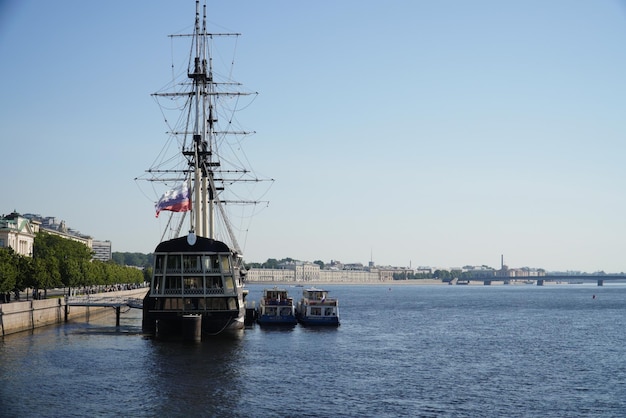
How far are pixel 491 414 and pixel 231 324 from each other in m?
41.8

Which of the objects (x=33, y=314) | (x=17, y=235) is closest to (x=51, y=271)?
(x=33, y=314)

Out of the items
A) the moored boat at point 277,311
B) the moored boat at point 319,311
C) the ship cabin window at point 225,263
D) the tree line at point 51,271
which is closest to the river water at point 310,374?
the moored boat at point 277,311

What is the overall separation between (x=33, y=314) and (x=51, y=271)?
101ft

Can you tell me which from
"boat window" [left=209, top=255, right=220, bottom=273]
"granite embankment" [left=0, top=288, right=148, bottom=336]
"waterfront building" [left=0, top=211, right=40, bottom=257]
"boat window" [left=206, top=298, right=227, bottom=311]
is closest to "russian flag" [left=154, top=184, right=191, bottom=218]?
"boat window" [left=209, top=255, right=220, bottom=273]

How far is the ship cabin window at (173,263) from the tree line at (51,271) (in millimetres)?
23251

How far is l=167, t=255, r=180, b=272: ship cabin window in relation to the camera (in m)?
81.5

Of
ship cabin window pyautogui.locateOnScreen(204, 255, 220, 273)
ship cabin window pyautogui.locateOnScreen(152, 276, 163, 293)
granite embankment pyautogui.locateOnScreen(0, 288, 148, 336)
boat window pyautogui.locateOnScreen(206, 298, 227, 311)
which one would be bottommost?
granite embankment pyautogui.locateOnScreen(0, 288, 148, 336)

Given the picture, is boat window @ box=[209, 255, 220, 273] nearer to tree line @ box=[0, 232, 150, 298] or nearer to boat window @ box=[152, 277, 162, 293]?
boat window @ box=[152, 277, 162, 293]

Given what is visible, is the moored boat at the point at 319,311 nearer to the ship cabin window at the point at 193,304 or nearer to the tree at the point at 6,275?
the ship cabin window at the point at 193,304

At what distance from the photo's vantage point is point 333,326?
103 metres

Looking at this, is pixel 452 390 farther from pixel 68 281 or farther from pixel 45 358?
pixel 68 281

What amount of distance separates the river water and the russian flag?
14283 millimetres

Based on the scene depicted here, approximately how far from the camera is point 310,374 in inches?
2406

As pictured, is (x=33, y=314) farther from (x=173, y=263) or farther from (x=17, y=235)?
(x=17, y=235)
